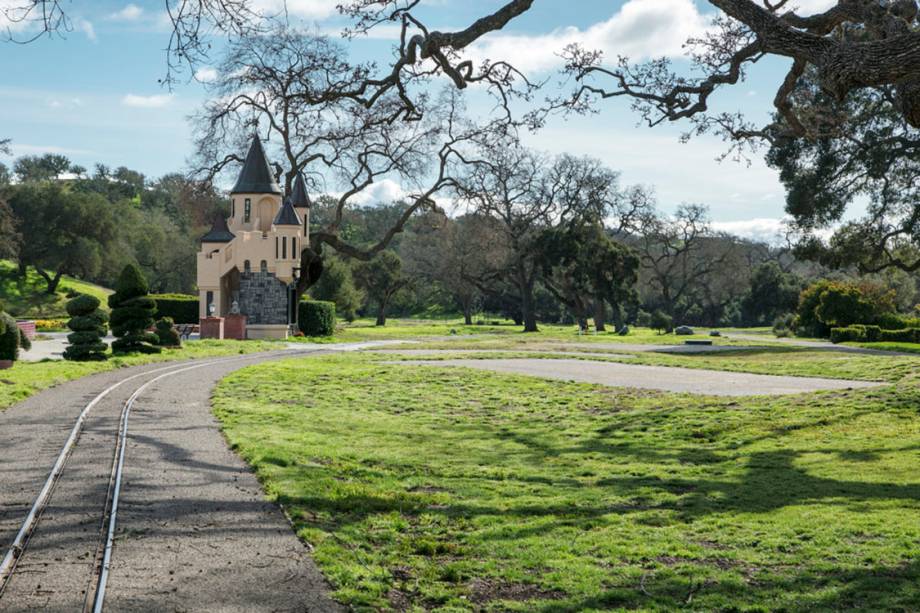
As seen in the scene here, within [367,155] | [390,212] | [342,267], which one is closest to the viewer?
[367,155]

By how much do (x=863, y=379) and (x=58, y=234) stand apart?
58.6 metres

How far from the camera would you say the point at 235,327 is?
4219 centimetres

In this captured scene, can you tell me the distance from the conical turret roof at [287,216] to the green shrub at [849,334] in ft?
88.0

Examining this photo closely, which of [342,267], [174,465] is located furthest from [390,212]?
[174,465]

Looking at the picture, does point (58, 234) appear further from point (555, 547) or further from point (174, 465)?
point (555, 547)

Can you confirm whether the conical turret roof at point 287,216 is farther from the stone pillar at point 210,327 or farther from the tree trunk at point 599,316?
the tree trunk at point 599,316

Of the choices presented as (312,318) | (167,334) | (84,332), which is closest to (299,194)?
(312,318)

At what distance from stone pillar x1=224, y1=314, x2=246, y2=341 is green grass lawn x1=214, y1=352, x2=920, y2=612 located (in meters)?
24.0

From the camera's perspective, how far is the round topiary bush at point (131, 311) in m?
29.0

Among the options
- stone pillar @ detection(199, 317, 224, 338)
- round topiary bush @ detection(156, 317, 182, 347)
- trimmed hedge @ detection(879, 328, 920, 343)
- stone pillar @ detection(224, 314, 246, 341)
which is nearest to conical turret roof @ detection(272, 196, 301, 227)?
stone pillar @ detection(224, 314, 246, 341)

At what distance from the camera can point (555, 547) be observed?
776 centimetres

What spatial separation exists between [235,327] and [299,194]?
957 cm

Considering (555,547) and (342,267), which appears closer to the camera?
(555,547)

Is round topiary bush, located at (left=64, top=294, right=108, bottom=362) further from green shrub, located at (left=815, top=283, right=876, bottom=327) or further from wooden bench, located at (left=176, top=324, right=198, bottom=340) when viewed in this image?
green shrub, located at (left=815, top=283, right=876, bottom=327)
